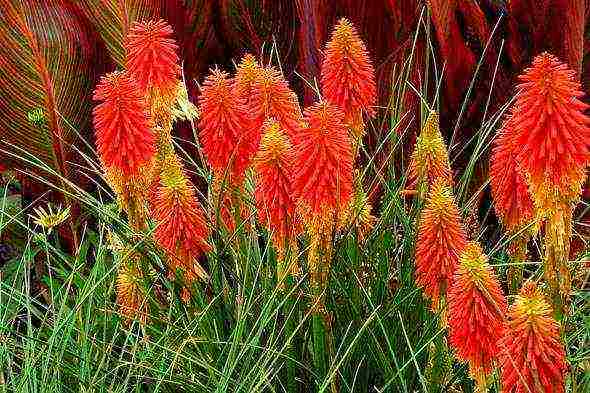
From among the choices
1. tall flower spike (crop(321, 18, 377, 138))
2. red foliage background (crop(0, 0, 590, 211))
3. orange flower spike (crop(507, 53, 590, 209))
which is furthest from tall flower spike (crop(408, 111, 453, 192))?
red foliage background (crop(0, 0, 590, 211))

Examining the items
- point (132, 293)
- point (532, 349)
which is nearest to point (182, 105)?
point (132, 293)

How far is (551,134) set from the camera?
136cm

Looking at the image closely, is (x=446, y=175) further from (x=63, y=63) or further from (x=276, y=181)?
(x=63, y=63)

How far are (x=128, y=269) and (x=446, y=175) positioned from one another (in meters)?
0.61

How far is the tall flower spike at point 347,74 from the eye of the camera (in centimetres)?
178

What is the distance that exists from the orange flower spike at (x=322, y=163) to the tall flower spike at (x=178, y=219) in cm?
27

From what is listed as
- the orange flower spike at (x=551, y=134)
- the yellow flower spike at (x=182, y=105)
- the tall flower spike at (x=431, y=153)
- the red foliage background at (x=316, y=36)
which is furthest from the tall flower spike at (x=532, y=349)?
the red foliage background at (x=316, y=36)

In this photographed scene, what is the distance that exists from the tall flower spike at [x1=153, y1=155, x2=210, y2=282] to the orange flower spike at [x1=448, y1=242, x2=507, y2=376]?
1.81 ft

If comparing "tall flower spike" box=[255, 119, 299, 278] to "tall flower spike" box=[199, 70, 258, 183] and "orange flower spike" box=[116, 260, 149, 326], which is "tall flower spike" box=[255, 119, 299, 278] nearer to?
"tall flower spike" box=[199, 70, 258, 183]

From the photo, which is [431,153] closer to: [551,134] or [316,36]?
[551,134]

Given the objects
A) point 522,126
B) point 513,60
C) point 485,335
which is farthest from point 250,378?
point 513,60

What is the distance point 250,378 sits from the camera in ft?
6.19

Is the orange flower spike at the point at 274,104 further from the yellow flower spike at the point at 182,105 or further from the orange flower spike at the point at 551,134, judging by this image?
the orange flower spike at the point at 551,134

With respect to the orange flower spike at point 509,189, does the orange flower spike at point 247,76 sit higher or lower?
higher
